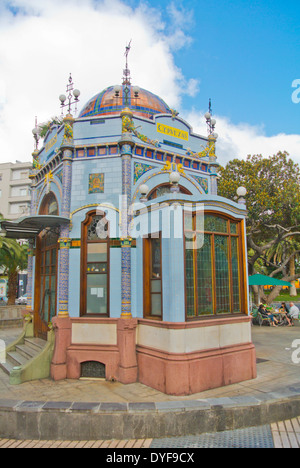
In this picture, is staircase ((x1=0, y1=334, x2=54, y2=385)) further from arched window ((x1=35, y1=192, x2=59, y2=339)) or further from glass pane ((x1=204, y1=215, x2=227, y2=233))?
glass pane ((x1=204, y1=215, x2=227, y2=233))

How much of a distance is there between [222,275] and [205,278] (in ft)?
2.01

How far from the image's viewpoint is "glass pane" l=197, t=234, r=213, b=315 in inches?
309

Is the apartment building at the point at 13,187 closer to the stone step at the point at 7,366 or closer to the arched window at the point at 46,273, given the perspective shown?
the arched window at the point at 46,273

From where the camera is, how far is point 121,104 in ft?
38.5

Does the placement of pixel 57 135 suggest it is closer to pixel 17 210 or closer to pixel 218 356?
pixel 218 356

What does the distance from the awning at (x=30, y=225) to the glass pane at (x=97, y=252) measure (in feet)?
3.04

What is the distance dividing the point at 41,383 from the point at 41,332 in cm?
309

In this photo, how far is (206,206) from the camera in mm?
8102

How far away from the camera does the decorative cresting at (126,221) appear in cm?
847

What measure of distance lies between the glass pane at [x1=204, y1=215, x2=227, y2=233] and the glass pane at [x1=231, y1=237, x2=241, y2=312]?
1.58ft

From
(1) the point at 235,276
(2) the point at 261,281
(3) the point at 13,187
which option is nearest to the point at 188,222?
(1) the point at 235,276

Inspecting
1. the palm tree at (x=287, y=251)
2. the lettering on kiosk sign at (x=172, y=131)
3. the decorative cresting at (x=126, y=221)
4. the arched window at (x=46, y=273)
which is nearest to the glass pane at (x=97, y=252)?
the decorative cresting at (x=126, y=221)

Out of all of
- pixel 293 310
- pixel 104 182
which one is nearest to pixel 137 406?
pixel 104 182
